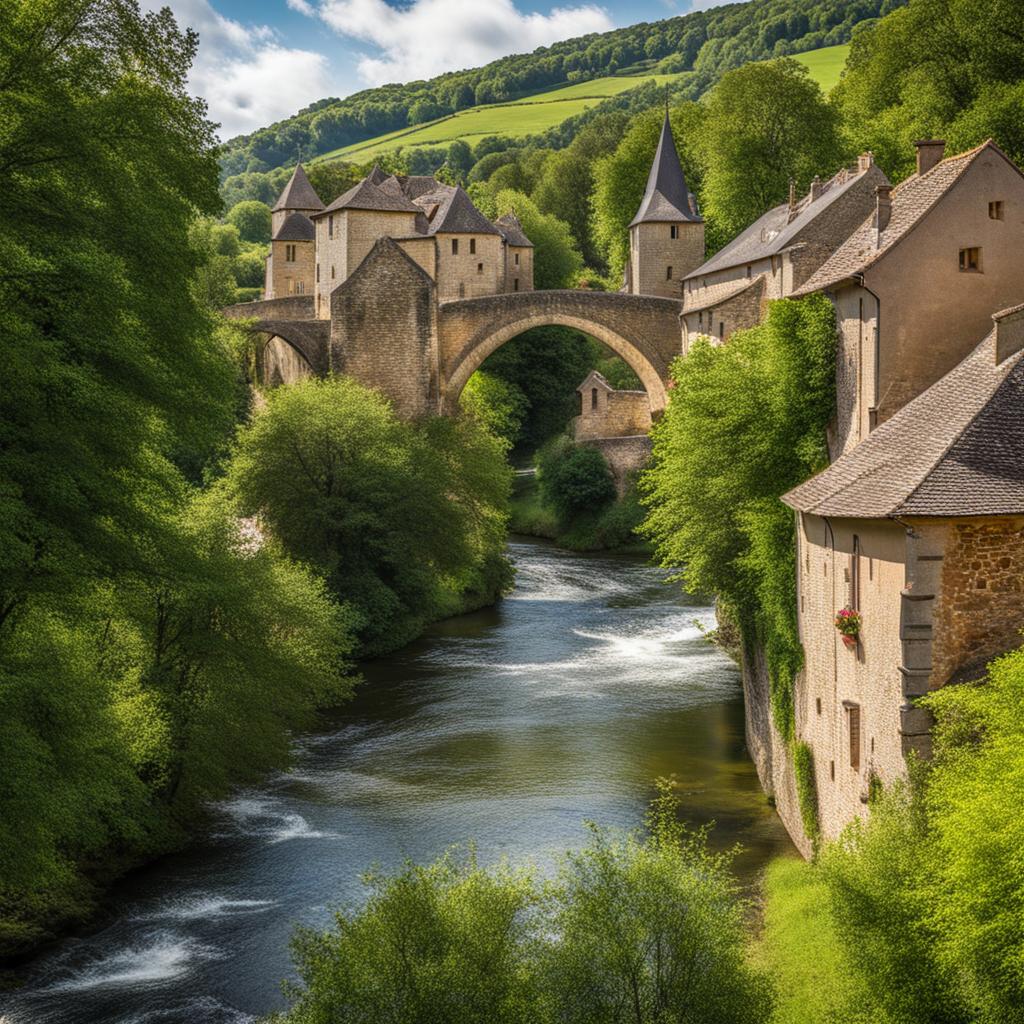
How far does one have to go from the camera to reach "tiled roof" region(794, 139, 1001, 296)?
1543 cm

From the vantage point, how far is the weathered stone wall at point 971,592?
11078mm

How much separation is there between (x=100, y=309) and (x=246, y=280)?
66530 millimetres

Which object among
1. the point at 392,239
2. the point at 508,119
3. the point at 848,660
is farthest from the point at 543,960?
the point at 508,119

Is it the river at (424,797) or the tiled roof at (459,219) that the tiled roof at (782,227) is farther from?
the tiled roof at (459,219)

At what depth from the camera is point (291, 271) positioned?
56156mm

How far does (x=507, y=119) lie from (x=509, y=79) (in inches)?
622

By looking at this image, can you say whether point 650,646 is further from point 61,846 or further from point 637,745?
point 61,846

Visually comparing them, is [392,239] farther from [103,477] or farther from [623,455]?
[103,477]

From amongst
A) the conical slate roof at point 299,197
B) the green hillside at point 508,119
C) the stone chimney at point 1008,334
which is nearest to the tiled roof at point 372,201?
the conical slate roof at point 299,197

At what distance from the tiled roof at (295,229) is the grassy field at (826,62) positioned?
39587 millimetres

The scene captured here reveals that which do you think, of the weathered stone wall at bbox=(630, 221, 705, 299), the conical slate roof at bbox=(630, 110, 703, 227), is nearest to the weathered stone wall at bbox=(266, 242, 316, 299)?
the conical slate roof at bbox=(630, 110, 703, 227)

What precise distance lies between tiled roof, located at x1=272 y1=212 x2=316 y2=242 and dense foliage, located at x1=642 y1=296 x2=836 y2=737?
3855 cm

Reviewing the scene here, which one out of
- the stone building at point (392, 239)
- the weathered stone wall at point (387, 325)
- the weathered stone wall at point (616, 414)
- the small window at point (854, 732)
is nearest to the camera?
the small window at point (854, 732)

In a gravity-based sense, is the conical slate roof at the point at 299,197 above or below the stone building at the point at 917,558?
above
